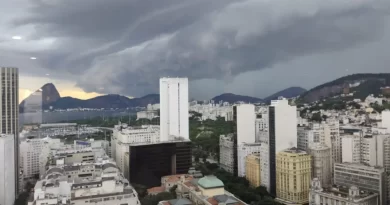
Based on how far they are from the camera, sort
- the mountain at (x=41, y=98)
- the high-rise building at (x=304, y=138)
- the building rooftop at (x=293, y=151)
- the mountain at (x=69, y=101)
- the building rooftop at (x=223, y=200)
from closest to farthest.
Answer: the building rooftop at (x=223, y=200), the building rooftop at (x=293, y=151), the high-rise building at (x=304, y=138), the mountain at (x=41, y=98), the mountain at (x=69, y=101)

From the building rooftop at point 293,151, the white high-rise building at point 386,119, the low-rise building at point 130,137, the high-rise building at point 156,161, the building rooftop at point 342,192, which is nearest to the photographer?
the building rooftop at point 342,192

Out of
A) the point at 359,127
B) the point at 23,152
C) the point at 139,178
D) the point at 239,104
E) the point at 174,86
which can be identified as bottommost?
the point at 139,178

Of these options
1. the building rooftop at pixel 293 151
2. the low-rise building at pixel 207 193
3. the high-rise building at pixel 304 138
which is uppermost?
the high-rise building at pixel 304 138

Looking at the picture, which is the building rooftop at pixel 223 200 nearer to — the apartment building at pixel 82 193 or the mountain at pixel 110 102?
the apartment building at pixel 82 193

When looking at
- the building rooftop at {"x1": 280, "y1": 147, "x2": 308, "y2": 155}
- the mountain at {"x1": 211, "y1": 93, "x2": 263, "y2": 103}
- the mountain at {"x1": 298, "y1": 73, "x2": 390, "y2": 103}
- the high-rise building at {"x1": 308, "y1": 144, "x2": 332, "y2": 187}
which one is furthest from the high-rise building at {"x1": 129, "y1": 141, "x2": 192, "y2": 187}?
the mountain at {"x1": 298, "y1": 73, "x2": 390, "y2": 103}

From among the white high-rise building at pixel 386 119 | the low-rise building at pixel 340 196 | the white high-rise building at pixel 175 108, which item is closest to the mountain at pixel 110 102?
the white high-rise building at pixel 175 108

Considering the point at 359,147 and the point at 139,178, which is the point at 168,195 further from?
the point at 359,147

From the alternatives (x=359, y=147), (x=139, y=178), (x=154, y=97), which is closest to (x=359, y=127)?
(x=359, y=147)

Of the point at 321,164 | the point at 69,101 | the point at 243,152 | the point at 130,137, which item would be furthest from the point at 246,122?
the point at 69,101
